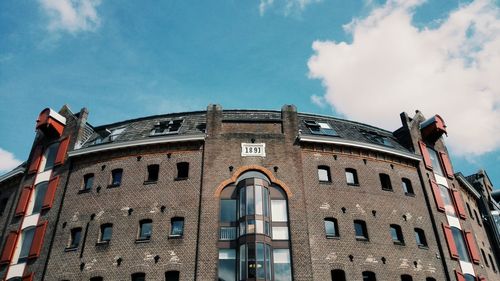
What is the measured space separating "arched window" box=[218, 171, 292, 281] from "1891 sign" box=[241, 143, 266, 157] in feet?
4.75

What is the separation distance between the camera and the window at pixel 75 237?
24.0 meters

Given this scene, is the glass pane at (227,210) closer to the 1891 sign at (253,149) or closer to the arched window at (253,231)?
the arched window at (253,231)

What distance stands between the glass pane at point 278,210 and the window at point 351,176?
4.80 meters

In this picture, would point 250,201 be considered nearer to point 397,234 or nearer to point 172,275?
point 172,275

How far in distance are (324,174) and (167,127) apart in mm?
10985

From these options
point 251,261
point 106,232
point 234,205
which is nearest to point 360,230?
point 251,261

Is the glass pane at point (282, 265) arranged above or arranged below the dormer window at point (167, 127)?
below

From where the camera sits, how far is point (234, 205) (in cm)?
2338

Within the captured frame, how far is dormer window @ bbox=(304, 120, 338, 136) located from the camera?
28.1 m

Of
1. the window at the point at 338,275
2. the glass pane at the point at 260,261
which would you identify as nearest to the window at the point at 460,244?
the window at the point at 338,275

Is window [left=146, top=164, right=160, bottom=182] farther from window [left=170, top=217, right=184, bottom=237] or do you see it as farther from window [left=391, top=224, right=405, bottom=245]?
window [left=391, top=224, right=405, bottom=245]

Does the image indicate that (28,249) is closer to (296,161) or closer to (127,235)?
(127,235)

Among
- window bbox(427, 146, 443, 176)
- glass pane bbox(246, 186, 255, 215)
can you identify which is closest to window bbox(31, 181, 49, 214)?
glass pane bbox(246, 186, 255, 215)

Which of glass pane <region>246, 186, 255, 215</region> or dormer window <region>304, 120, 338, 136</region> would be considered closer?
glass pane <region>246, 186, 255, 215</region>
